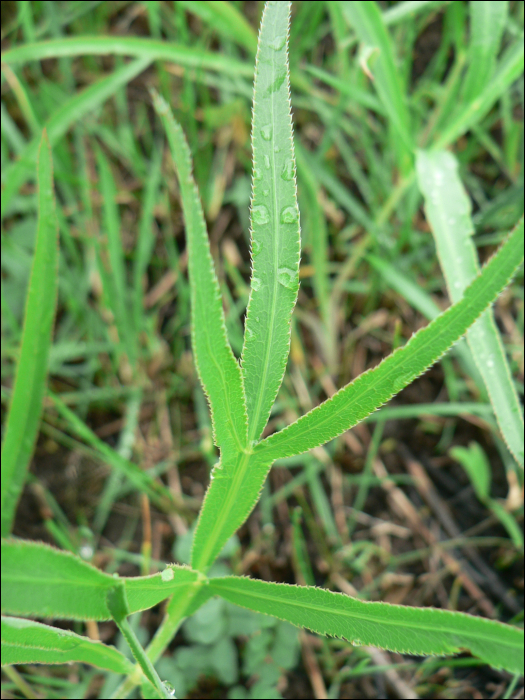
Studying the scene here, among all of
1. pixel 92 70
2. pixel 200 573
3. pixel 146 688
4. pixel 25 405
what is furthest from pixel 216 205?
pixel 146 688

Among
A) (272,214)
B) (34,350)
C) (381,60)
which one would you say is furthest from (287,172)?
(381,60)

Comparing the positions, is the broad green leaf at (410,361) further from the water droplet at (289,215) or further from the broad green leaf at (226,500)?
the water droplet at (289,215)

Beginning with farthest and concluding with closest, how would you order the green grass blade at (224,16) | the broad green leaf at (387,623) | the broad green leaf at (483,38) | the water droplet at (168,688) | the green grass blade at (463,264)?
the green grass blade at (224,16), the broad green leaf at (483,38), the green grass blade at (463,264), the water droplet at (168,688), the broad green leaf at (387,623)

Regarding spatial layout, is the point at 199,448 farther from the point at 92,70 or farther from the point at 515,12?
the point at 515,12

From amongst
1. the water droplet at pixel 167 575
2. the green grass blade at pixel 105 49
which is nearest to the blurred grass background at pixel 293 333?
the green grass blade at pixel 105 49

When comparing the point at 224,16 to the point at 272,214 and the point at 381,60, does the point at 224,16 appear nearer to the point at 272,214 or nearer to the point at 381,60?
the point at 381,60

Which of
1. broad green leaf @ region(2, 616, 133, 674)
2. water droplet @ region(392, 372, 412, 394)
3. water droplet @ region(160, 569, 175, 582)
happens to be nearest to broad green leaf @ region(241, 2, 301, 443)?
water droplet @ region(392, 372, 412, 394)
